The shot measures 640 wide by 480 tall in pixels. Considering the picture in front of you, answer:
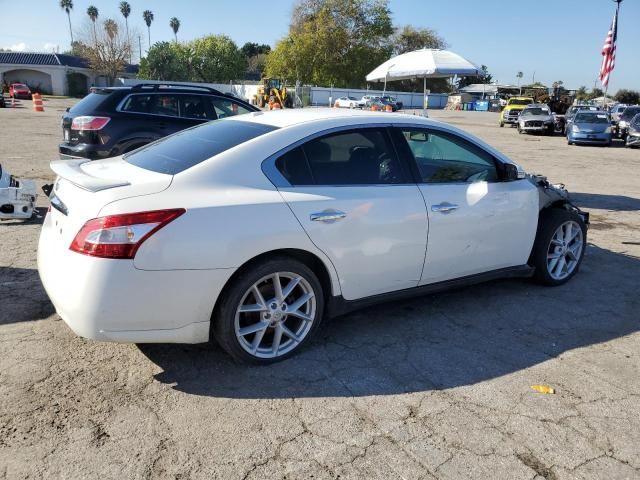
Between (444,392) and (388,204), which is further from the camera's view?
(388,204)

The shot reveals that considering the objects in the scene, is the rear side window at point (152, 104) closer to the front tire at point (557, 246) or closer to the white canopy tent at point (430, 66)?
the front tire at point (557, 246)

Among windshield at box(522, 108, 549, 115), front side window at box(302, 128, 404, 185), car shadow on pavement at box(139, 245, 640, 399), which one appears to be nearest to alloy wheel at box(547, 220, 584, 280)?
car shadow on pavement at box(139, 245, 640, 399)

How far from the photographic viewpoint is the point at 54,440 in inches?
103

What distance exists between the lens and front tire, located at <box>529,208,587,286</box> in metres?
4.80

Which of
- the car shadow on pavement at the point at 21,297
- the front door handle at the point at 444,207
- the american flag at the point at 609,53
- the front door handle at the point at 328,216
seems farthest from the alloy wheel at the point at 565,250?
the american flag at the point at 609,53

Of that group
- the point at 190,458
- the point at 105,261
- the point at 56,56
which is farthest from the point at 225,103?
the point at 56,56

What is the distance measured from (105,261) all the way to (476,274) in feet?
9.28

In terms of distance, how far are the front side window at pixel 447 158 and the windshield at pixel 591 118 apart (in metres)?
22.3

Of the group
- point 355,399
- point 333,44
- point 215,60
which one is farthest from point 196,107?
point 215,60

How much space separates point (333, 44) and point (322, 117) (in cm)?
7145

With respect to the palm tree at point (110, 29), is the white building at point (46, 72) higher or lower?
lower

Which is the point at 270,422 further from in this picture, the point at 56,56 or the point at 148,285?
the point at 56,56

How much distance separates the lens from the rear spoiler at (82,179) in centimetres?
309

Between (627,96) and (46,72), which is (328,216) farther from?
(627,96)
